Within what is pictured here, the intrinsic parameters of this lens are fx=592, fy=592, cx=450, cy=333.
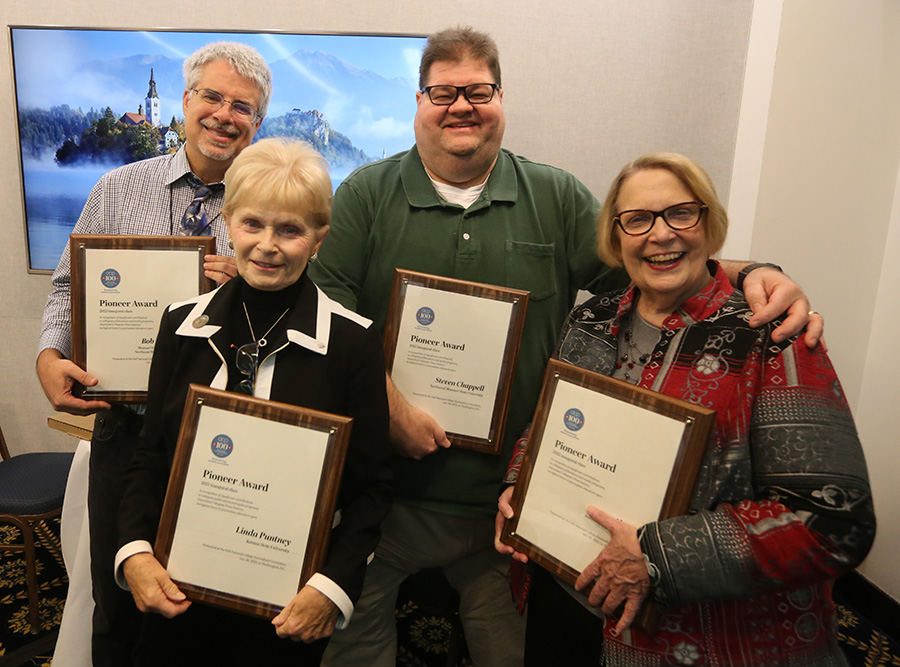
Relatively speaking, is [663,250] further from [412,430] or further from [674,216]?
[412,430]

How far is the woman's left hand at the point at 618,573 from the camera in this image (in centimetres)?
110

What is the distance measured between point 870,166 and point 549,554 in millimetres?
2415

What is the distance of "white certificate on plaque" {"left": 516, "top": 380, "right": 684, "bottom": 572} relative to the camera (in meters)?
1.10

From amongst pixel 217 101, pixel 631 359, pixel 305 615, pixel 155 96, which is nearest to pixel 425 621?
pixel 305 615

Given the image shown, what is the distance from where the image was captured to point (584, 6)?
262 centimetres

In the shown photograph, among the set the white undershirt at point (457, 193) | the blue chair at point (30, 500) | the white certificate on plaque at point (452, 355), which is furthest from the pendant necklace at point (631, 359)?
the blue chair at point (30, 500)

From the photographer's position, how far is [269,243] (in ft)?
4.03

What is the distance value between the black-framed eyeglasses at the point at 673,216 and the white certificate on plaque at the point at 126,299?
1085 mm

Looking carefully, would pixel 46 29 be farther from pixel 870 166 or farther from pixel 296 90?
pixel 870 166

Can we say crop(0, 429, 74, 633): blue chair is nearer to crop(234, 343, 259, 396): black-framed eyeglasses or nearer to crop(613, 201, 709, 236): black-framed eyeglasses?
crop(234, 343, 259, 396): black-framed eyeglasses

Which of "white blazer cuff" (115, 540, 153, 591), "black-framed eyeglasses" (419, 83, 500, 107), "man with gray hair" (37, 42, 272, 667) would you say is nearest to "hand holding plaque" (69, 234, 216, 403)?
"man with gray hair" (37, 42, 272, 667)

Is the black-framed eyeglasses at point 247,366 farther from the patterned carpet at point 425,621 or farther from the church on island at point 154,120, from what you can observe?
the church on island at point 154,120

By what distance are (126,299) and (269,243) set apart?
55 centimetres

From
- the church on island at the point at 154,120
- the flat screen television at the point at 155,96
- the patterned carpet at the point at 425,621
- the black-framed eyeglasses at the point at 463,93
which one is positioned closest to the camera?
the black-framed eyeglasses at the point at 463,93
